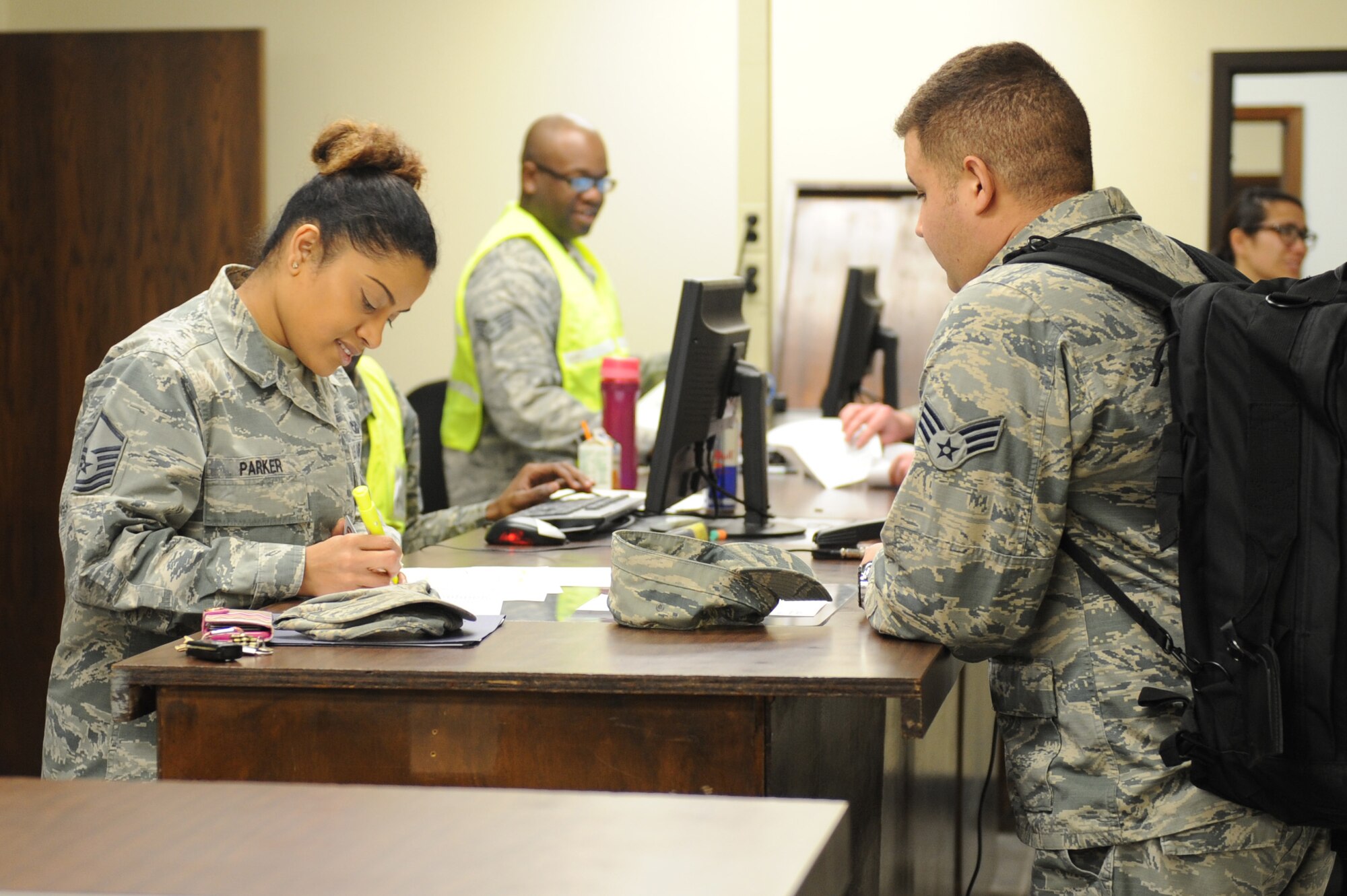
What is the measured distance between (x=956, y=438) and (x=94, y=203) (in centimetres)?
427

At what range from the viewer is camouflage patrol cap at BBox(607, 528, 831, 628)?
1535 mm

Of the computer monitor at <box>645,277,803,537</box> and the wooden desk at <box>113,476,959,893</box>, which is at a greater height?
the computer monitor at <box>645,277,803,537</box>

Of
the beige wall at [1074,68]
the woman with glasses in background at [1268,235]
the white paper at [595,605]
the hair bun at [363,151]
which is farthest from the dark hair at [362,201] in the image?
the beige wall at [1074,68]

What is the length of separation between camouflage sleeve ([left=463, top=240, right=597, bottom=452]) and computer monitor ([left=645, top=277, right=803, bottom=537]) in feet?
2.86

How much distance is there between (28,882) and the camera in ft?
1.72

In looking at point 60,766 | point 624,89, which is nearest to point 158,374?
point 60,766

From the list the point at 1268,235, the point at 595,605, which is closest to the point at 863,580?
the point at 595,605

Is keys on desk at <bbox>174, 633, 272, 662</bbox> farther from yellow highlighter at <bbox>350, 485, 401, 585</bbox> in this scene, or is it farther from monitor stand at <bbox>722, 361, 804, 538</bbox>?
monitor stand at <bbox>722, 361, 804, 538</bbox>

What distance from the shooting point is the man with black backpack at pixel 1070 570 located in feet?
4.56

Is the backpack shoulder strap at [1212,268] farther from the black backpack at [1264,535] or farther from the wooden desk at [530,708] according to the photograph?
the wooden desk at [530,708]

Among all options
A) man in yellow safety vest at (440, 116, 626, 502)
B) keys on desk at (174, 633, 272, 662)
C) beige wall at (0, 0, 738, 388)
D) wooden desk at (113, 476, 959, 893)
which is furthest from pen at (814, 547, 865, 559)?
beige wall at (0, 0, 738, 388)

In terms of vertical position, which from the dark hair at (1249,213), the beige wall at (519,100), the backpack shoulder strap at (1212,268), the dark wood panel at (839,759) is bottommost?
the dark wood panel at (839,759)

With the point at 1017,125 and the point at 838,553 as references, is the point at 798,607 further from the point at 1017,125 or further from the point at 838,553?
the point at 1017,125

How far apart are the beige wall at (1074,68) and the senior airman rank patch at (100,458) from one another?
4376 mm
